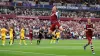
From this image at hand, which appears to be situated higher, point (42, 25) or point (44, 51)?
point (44, 51)

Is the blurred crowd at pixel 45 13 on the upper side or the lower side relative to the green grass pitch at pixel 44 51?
lower

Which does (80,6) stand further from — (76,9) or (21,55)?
(21,55)

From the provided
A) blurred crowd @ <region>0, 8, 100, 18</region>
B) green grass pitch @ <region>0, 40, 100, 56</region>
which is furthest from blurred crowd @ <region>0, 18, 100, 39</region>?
green grass pitch @ <region>0, 40, 100, 56</region>

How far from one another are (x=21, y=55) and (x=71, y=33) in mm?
46792

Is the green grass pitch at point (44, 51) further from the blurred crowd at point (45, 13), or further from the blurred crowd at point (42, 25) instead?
the blurred crowd at point (45, 13)

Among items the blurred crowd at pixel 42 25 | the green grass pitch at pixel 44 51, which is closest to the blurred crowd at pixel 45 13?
the blurred crowd at pixel 42 25

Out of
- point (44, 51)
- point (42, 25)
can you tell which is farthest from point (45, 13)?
point (44, 51)

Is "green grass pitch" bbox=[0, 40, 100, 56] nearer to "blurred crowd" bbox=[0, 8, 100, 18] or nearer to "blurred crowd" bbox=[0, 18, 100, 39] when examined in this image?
"blurred crowd" bbox=[0, 18, 100, 39]

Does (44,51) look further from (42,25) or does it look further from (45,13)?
(45,13)

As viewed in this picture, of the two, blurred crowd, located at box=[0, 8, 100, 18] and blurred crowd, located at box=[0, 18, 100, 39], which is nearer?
blurred crowd, located at box=[0, 18, 100, 39]

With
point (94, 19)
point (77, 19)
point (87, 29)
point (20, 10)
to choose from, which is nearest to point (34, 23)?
point (20, 10)

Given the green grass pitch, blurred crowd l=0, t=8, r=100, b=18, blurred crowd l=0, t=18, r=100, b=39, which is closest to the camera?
the green grass pitch

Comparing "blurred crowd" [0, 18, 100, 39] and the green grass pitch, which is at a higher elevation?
the green grass pitch

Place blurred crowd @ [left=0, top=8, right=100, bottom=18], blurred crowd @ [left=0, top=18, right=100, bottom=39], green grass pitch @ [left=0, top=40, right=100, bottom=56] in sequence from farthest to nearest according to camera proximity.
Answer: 1. blurred crowd @ [left=0, top=8, right=100, bottom=18]
2. blurred crowd @ [left=0, top=18, right=100, bottom=39]
3. green grass pitch @ [left=0, top=40, right=100, bottom=56]
